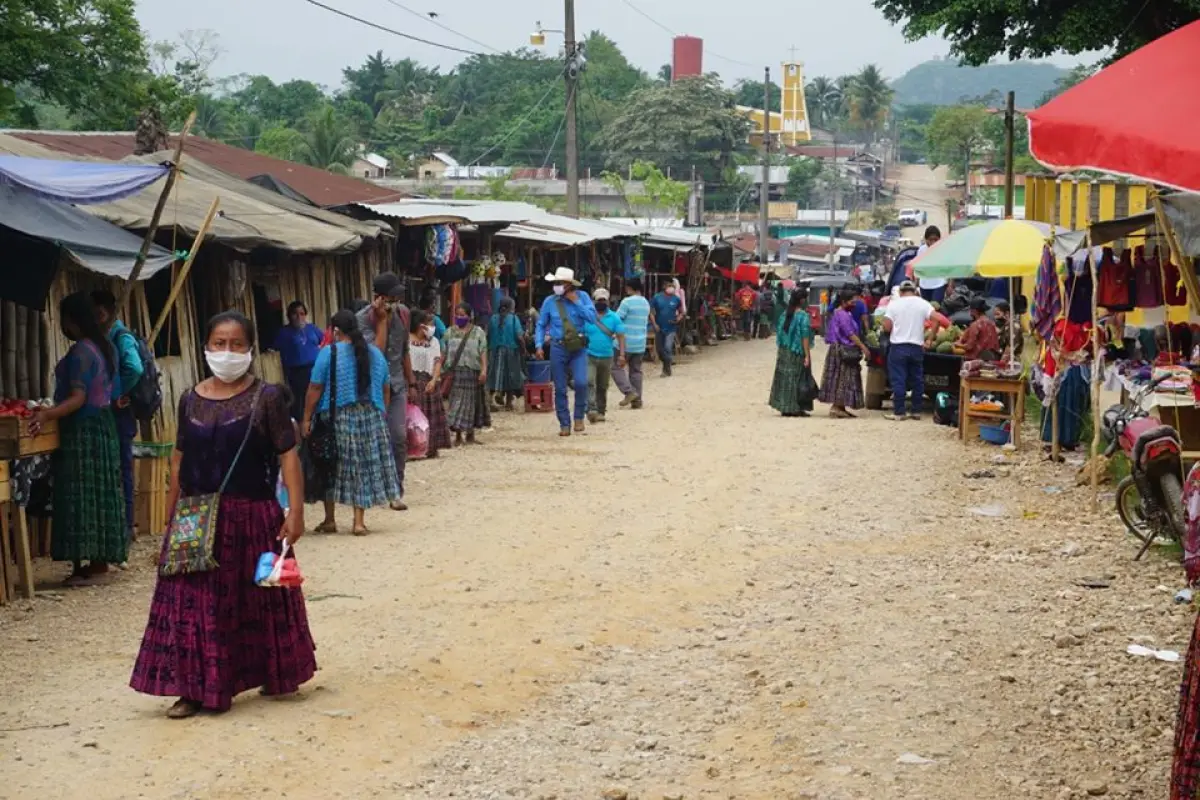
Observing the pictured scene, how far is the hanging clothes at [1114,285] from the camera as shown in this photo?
43.2 feet

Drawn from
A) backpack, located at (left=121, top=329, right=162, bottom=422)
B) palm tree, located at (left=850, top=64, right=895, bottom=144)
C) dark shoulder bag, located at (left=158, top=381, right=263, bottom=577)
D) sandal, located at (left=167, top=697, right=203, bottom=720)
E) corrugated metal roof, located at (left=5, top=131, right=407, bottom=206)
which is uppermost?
palm tree, located at (left=850, top=64, right=895, bottom=144)

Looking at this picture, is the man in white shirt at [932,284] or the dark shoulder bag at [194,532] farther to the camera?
the man in white shirt at [932,284]

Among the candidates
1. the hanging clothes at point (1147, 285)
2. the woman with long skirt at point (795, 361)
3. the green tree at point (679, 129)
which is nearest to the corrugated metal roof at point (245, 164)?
the woman with long skirt at point (795, 361)

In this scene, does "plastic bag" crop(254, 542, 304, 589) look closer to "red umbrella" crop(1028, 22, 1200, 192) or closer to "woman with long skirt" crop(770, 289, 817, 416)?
"red umbrella" crop(1028, 22, 1200, 192)

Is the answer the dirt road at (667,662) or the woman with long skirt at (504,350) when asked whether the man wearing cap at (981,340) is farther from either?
the dirt road at (667,662)

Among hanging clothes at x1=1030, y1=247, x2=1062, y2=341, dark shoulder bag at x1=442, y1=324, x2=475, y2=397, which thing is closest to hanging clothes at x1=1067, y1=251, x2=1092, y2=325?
hanging clothes at x1=1030, y1=247, x2=1062, y2=341

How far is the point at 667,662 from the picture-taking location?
7.81 metres

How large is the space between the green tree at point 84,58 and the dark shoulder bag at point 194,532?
23820 millimetres

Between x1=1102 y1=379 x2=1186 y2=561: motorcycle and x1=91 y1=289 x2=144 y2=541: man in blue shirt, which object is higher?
x1=91 y1=289 x2=144 y2=541: man in blue shirt

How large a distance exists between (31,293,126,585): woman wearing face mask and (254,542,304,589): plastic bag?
338 cm

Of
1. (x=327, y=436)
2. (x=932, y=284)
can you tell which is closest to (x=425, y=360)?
(x=327, y=436)

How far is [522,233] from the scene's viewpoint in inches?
1009

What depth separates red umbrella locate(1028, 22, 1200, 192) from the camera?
474cm

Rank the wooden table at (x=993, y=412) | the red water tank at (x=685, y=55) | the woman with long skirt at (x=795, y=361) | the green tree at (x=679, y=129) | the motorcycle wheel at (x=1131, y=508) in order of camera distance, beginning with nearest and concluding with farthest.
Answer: the motorcycle wheel at (x=1131, y=508), the wooden table at (x=993, y=412), the woman with long skirt at (x=795, y=361), the green tree at (x=679, y=129), the red water tank at (x=685, y=55)
